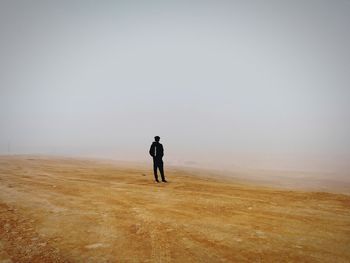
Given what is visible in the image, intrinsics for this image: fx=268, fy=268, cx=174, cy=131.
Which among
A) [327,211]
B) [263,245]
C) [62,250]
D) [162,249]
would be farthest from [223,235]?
[327,211]

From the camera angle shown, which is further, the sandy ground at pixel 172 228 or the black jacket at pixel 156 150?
the black jacket at pixel 156 150

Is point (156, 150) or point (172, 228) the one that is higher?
point (156, 150)

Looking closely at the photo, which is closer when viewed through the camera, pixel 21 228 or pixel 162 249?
pixel 162 249

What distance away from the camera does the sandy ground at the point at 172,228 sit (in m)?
4.67

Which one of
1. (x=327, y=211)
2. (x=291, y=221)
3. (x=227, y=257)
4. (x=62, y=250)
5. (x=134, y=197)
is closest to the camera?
(x=227, y=257)

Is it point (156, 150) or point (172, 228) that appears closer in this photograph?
→ point (172, 228)

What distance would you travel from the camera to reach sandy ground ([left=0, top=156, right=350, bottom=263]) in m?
4.67

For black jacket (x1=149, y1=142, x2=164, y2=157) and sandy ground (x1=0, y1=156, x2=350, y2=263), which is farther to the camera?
black jacket (x1=149, y1=142, x2=164, y2=157)

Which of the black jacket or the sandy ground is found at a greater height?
the black jacket

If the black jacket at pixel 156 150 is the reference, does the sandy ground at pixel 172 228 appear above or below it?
below

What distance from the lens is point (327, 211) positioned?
773 cm

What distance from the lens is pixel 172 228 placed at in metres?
6.05

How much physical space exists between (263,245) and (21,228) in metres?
5.25

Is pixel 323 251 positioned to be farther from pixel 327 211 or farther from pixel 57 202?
pixel 57 202
